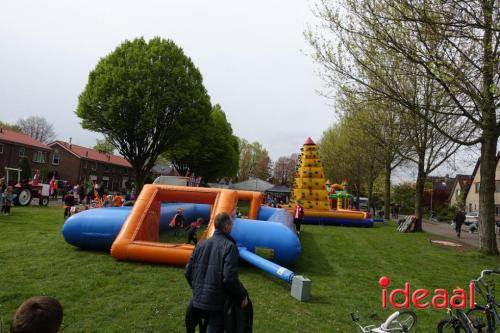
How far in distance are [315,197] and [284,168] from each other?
6764 cm

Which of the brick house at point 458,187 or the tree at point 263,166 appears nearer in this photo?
the brick house at point 458,187

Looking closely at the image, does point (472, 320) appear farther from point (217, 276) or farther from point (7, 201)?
point (7, 201)

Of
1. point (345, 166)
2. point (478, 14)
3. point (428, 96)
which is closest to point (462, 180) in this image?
point (345, 166)

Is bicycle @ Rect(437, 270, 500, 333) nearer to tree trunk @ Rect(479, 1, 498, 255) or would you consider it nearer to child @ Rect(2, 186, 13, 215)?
tree trunk @ Rect(479, 1, 498, 255)

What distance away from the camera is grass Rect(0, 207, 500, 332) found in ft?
19.4

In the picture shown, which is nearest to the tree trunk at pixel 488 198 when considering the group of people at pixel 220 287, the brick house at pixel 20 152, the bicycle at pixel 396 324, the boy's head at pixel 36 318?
the bicycle at pixel 396 324

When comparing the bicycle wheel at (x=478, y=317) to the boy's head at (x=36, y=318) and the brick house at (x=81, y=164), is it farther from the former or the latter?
the brick house at (x=81, y=164)

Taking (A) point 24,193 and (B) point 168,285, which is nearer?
(B) point 168,285

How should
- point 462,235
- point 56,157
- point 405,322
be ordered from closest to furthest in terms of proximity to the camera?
point 405,322 < point 462,235 < point 56,157

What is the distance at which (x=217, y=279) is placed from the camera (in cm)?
405

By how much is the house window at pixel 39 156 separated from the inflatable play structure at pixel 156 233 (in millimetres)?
37579

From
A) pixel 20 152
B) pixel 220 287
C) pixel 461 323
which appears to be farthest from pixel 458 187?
pixel 220 287

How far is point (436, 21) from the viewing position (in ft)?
35.9

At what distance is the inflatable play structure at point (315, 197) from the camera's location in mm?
25109
